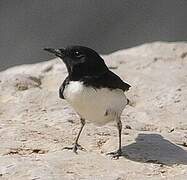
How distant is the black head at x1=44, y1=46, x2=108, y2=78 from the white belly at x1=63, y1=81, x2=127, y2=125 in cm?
10

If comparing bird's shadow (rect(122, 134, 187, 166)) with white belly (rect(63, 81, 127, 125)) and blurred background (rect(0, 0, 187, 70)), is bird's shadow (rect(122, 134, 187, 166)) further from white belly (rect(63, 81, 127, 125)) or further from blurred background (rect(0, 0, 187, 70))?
blurred background (rect(0, 0, 187, 70))

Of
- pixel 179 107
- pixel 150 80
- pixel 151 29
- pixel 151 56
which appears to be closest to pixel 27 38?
pixel 151 29

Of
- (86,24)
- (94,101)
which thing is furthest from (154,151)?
(86,24)

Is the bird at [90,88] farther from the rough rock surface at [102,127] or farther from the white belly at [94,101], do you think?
the rough rock surface at [102,127]

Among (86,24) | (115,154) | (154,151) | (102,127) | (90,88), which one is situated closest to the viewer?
(90,88)

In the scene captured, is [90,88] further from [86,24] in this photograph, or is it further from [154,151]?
[86,24]

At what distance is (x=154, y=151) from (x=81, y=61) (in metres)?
0.86

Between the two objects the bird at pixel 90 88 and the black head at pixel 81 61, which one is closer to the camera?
the bird at pixel 90 88

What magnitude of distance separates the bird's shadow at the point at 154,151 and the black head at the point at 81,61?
0.64m

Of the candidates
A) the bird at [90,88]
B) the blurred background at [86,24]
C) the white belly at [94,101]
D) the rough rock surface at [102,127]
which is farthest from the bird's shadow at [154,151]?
the blurred background at [86,24]

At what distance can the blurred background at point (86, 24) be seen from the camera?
10992 millimetres

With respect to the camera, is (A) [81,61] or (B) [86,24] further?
(B) [86,24]

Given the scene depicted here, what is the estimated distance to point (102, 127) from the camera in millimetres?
6293

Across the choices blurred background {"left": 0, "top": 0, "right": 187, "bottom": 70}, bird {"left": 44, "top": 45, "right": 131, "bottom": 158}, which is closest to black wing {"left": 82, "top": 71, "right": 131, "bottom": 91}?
bird {"left": 44, "top": 45, "right": 131, "bottom": 158}
